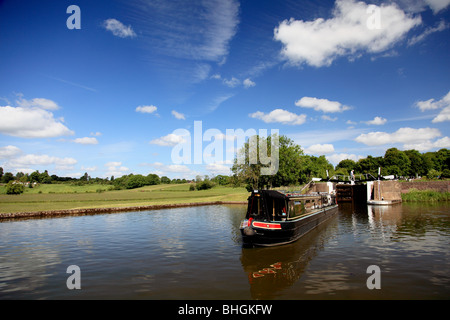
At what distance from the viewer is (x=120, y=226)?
26.8 m

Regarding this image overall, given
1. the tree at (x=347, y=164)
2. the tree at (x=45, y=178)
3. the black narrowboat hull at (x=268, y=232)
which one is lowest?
the black narrowboat hull at (x=268, y=232)

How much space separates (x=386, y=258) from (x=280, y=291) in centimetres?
787

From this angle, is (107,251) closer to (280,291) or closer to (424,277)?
(280,291)

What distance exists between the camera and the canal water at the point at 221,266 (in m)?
10.1

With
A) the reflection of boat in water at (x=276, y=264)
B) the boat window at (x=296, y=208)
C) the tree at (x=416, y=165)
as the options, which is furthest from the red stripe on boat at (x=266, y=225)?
the tree at (x=416, y=165)

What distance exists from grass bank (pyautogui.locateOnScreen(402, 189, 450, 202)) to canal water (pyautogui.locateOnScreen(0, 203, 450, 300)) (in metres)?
36.7

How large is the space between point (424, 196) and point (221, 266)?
55869 mm

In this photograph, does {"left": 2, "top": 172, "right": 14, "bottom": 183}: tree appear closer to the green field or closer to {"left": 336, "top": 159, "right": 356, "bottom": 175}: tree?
the green field

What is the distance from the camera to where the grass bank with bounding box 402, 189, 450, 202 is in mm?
50906

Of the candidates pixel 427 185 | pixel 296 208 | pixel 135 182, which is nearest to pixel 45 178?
pixel 135 182

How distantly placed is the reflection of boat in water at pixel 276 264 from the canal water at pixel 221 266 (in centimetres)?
4

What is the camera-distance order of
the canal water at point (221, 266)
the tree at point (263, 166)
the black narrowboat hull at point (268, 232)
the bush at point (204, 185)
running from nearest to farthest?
1. the canal water at point (221, 266)
2. the black narrowboat hull at point (268, 232)
3. the tree at point (263, 166)
4. the bush at point (204, 185)

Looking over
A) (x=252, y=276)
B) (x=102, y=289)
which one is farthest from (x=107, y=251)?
(x=252, y=276)

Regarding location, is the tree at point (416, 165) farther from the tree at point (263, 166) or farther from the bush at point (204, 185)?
the bush at point (204, 185)
